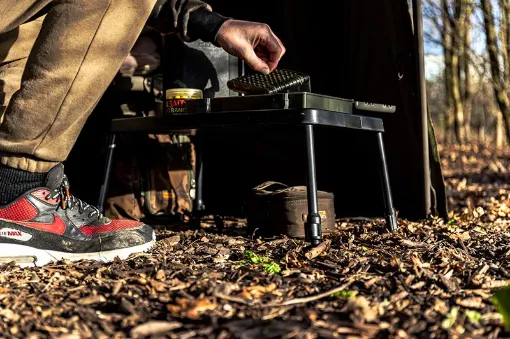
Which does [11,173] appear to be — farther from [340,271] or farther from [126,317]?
[340,271]

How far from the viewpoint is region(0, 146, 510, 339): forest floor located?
178cm

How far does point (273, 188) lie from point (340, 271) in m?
1.42

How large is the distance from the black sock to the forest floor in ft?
0.95

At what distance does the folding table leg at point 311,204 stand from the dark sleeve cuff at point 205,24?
653mm

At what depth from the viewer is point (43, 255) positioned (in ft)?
8.49

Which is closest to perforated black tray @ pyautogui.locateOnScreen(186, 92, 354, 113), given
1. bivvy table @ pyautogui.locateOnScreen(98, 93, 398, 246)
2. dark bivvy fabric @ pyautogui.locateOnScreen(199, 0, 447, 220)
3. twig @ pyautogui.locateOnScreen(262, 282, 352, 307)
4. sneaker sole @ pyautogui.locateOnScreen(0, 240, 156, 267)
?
bivvy table @ pyautogui.locateOnScreen(98, 93, 398, 246)

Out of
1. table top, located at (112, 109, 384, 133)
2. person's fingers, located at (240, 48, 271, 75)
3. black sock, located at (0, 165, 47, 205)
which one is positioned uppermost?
person's fingers, located at (240, 48, 271, 75)

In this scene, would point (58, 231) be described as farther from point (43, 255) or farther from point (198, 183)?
point (198, 183)

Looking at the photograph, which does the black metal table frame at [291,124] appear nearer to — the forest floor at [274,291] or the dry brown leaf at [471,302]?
the forest floor at [274,291]

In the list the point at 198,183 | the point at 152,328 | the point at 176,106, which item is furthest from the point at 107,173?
the point at 152,328

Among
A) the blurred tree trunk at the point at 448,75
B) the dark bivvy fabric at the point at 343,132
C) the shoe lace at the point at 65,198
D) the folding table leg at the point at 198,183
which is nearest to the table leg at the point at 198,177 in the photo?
the folding table leg at the point at 198,183

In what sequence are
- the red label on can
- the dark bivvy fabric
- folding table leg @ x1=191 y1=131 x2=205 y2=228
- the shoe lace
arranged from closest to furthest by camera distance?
1. the shoe lace
2. the red label on can
3. the dark bivvy fabric
4. folding table leg @ x1=191 y1=131 x2=205 y2=228

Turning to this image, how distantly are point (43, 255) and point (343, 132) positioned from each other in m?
2.34

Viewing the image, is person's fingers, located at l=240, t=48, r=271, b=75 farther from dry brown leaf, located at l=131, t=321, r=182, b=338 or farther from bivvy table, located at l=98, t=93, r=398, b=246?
dry brown leaf, located at l=131, t=321, r=182, b=338
